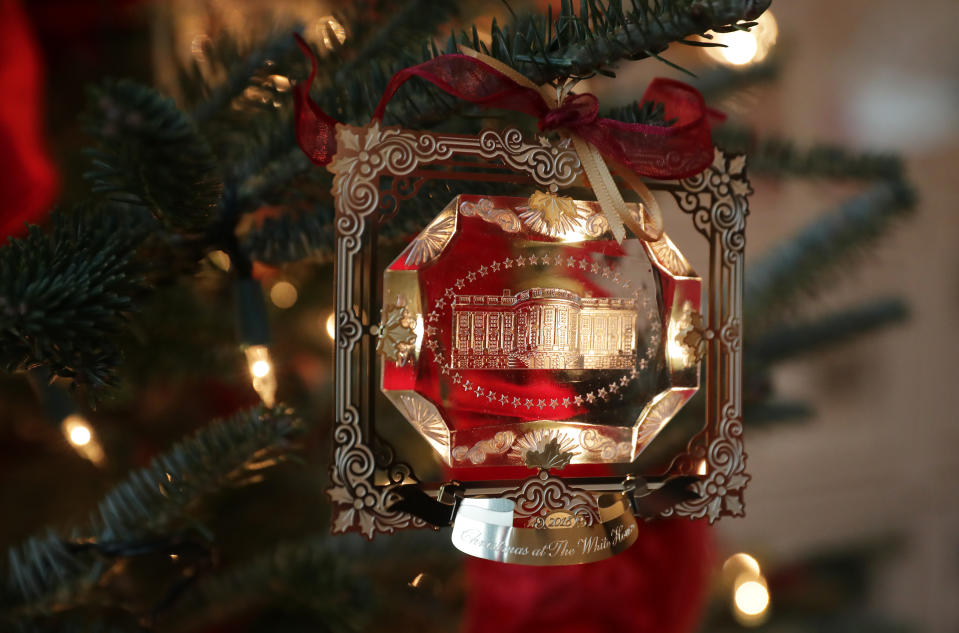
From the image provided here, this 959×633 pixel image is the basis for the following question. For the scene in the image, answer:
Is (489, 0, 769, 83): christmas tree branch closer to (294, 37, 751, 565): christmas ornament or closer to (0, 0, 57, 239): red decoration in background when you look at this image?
(294, 37, 751, 565): christmas ornament

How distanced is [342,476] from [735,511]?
188mm

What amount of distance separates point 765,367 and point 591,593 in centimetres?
24

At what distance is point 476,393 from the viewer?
27 centimetres

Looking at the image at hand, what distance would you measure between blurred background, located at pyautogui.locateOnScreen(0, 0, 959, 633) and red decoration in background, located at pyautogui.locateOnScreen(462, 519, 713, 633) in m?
0.01

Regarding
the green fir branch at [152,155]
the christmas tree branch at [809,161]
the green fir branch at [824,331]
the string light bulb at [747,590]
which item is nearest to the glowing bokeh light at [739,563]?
the string light bulb at [747,590]

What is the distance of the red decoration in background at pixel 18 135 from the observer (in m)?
0.38

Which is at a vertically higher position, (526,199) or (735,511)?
(526,199)

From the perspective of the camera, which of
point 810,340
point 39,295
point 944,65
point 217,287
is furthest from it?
point 944,65

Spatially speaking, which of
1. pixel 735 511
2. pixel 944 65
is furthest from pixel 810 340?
pixel 944 65

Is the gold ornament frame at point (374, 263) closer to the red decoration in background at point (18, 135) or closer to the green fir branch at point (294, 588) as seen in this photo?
the green fir branch at point (294, 588)

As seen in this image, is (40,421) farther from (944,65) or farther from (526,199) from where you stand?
(944,65)

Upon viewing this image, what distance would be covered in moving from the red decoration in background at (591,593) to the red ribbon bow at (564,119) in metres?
0.22

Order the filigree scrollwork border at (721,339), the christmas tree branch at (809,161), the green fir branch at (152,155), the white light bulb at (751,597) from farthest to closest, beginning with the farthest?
the white light bulb at (751,597) → the christmas tree branch at (809,161) → the filigree scrollwork border at (721,339) → the green fir branch at (152,155)

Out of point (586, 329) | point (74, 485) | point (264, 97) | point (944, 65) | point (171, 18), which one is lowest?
point (74, 485)
